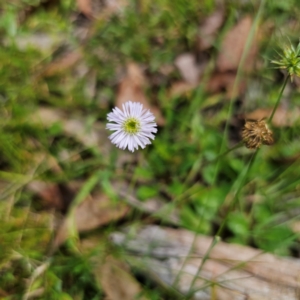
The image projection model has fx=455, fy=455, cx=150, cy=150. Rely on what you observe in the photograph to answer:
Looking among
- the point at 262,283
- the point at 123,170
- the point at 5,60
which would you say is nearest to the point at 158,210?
the point at 123,170

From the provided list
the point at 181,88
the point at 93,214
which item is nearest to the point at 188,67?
the point at 181,88

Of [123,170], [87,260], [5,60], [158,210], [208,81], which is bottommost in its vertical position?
[87,260]

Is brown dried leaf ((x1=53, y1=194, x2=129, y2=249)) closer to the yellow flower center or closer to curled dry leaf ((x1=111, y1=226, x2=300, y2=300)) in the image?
curled dry leaf ((x1=111, y1=226, x2=300, y2=300))

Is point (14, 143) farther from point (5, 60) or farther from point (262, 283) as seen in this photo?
point (262, 283)

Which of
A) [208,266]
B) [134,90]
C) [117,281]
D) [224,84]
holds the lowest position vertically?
[117,281]

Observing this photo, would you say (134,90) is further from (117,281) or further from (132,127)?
(117,281)

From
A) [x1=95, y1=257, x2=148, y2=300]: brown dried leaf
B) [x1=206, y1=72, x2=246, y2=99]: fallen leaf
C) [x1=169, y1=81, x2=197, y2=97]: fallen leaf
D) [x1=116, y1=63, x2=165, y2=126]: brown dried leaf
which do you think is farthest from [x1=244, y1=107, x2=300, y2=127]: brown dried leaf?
[x1=95, y1=257, x2=148, y2=300]: brown dried leaf

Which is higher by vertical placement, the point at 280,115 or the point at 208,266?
the point at 280,115

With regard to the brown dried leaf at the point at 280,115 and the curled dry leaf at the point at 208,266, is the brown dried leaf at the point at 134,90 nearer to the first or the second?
the brown dried leaf at the point at 280,115
